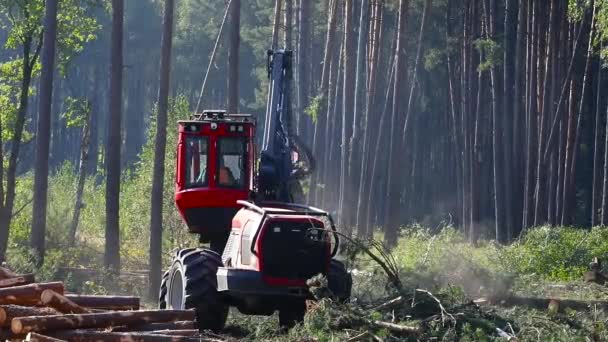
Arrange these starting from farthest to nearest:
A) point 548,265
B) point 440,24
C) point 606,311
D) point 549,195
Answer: point 440,24, point 549,195, point 548,265, point 606,311

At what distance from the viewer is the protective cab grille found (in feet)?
53.1

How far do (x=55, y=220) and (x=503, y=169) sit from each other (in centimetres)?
2168

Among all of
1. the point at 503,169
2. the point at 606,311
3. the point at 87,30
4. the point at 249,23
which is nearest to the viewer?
the point at 606,311

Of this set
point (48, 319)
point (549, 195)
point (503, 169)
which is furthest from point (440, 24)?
point (48, 319)

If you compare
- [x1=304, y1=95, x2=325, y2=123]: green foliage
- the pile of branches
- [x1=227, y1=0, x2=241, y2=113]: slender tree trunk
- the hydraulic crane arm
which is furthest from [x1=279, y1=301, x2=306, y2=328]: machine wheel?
[x1=304, y1=95, x2=325, y2=123]: green foliage

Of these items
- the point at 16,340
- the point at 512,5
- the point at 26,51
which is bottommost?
the point at 16,340

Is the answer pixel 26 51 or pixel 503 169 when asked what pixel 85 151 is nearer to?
pixel 26 51

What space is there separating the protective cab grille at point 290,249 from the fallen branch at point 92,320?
230 centimetres

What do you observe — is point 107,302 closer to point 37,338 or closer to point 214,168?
point 37,338

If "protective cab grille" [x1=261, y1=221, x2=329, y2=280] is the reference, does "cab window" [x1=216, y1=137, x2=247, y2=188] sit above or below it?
above

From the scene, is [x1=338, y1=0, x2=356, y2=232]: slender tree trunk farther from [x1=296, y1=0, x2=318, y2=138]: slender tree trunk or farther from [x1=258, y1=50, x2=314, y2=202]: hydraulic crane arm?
[x1=258, y1=50, x2=314, y2=202]: hydraulic crane arm

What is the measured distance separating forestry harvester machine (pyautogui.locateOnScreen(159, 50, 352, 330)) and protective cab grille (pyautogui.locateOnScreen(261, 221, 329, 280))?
0.01m

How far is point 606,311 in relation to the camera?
19.9 meters

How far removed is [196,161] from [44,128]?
14.2 meters
